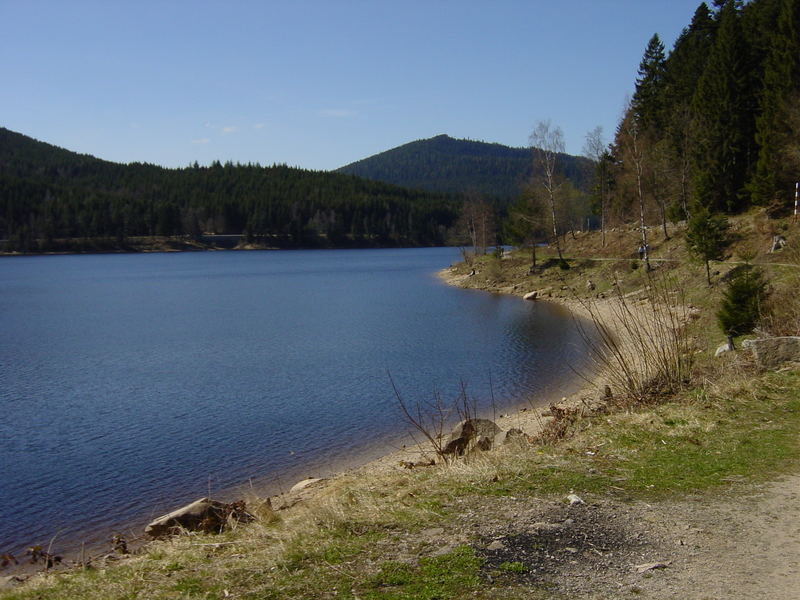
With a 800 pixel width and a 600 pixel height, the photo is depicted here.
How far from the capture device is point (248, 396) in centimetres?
2197

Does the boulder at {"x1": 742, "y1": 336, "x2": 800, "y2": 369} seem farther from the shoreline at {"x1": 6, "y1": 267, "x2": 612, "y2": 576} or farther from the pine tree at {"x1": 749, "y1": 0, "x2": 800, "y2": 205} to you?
the pine tree at {"x1": 749, "y1": 0, "x2": 800, "y2": 205}

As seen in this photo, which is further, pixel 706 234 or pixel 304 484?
pixel 706 234

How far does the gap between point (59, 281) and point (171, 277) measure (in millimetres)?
11920

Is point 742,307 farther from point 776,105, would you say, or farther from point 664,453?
point 776,105

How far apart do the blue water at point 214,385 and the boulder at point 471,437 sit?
13.2ft

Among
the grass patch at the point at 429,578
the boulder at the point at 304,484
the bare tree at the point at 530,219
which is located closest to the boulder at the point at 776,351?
the boulder at the point at 304,484

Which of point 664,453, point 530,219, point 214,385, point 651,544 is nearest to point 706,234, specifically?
point 214,385

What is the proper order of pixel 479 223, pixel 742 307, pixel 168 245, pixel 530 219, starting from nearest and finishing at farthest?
pixel 742 307, pixel 530 219, pixel 479 223, pixel 168 245

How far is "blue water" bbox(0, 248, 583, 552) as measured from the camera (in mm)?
14445

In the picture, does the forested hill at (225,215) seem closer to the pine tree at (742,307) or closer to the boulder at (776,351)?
the pine tree at (742,307)

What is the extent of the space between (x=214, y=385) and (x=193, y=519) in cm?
1391

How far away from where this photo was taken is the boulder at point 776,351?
1331 cm

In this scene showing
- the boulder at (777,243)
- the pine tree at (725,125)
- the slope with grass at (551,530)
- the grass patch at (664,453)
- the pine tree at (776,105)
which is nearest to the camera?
the slope with grass at (551,530)

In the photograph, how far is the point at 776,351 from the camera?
13.4m
